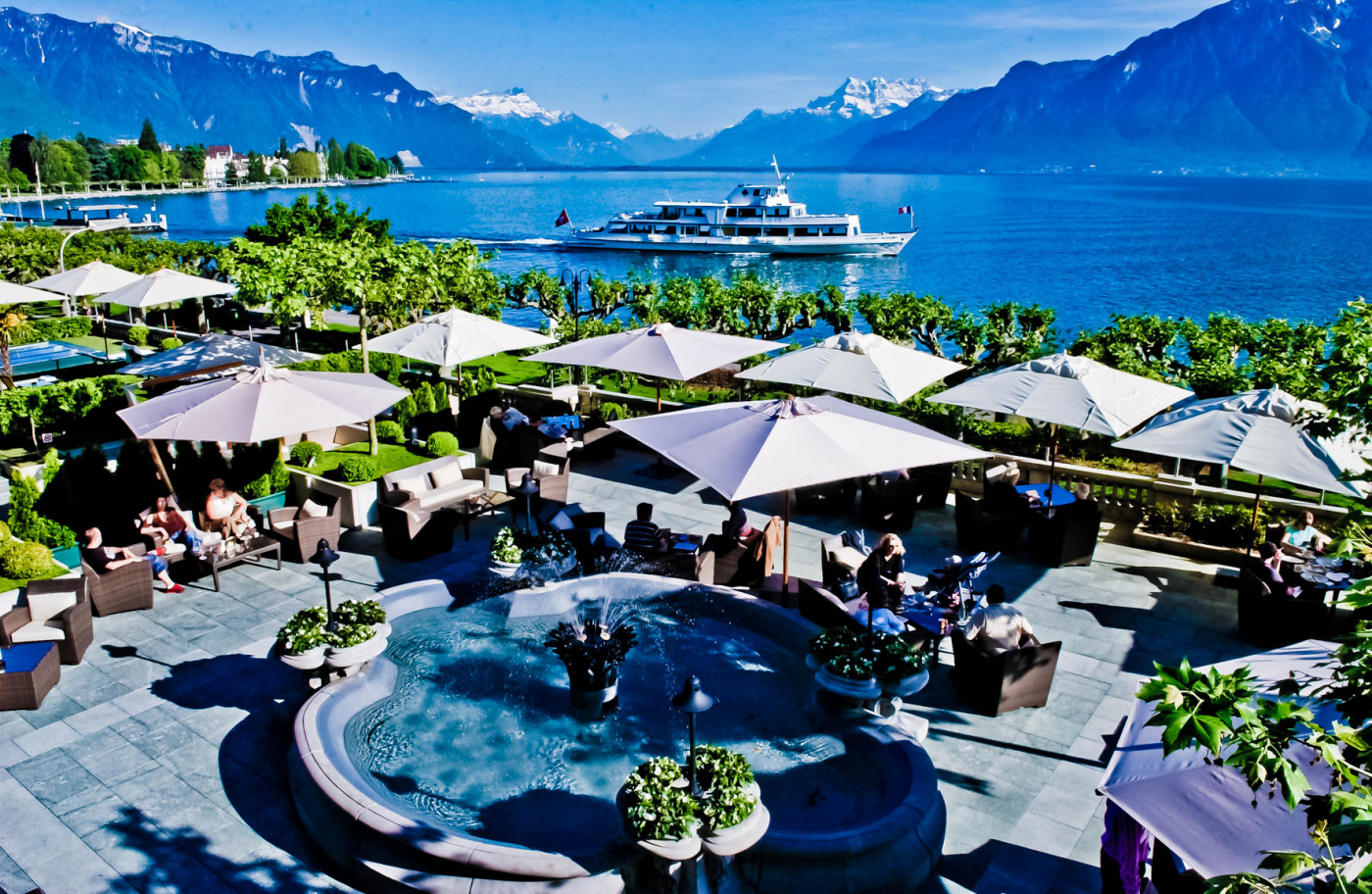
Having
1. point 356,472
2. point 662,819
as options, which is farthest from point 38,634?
point 662,819

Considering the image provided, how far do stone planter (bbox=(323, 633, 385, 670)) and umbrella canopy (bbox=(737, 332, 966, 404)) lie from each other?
7587mm

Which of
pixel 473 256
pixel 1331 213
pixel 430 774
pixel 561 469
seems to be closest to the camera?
pixel 430 774

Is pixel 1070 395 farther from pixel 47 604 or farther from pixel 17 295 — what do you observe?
pixel 17 295

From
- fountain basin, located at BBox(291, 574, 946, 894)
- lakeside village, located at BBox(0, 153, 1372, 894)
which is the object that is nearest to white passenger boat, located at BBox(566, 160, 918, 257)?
lakeside village, located at BBox(0, 153, 1372, 894)

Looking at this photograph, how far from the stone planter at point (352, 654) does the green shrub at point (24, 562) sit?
201 inches

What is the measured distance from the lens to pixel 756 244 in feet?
252

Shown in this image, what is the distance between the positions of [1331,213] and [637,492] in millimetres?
173174

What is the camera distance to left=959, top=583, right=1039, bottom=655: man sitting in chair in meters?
8.05

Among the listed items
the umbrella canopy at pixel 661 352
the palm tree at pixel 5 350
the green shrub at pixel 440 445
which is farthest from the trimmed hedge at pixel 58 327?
the umbrella canopy at pixel 661 352

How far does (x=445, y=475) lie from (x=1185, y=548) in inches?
397

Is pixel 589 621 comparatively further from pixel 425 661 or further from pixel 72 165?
pixel 72 165

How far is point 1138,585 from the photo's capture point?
1075 centimetres

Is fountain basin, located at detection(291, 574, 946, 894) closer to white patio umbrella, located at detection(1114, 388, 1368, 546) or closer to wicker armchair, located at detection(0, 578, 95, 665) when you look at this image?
wicker armchair, located at detection(0, 578, 95, 665)

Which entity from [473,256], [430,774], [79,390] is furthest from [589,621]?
[473,256]
